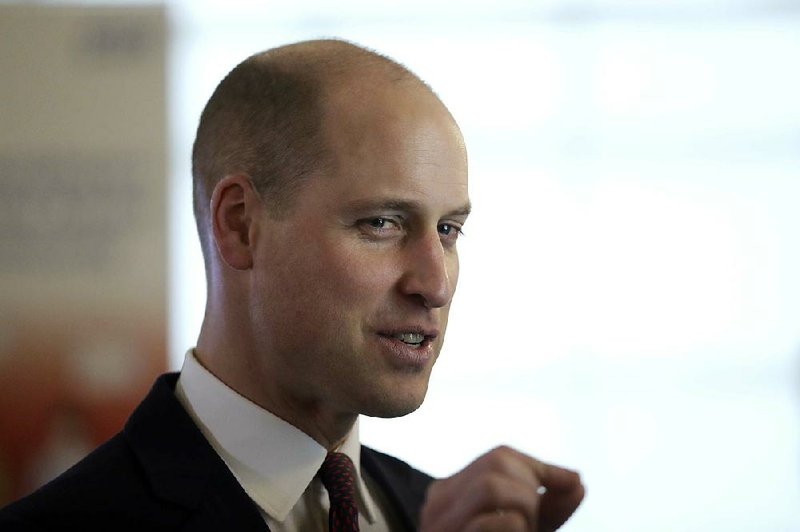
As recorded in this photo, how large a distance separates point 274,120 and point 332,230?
8.5 inches

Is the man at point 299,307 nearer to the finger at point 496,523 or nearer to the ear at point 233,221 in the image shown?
the ear at point 233,221

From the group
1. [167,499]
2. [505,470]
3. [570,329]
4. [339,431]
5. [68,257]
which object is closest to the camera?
[505,470]

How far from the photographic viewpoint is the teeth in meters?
1.58

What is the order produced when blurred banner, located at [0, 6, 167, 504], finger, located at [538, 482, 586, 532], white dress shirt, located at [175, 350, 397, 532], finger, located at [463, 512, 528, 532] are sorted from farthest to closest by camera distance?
blurred banner, located at [0, 6, 167, 504] → white dress shirt, located at [175, 350, 397, 532] → finger, located at [538, 482, 586, 532] → finger, located at [463, 512, 528, 532]

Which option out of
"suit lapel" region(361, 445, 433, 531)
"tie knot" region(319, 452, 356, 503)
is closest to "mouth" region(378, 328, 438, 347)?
"tie knot" region(319, 452, 356, 503)

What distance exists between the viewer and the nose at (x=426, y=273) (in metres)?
1.55

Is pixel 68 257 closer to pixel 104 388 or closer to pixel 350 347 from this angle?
pixel 104 388

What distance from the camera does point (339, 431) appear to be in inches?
68.4

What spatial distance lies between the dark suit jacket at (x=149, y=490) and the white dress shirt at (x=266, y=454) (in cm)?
4

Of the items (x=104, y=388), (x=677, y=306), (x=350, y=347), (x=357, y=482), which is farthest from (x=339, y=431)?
(x=677, y=306)

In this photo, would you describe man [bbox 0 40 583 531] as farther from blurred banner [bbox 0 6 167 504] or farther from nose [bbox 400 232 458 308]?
blurred banner [bbox 0 6 167 504]

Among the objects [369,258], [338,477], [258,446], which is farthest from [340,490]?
[369,258]

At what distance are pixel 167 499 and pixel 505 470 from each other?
485mm

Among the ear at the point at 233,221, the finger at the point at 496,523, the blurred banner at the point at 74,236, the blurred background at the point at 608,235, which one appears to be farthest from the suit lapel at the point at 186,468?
the blurred background at the point at 608,235
